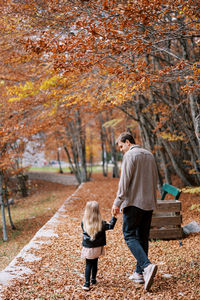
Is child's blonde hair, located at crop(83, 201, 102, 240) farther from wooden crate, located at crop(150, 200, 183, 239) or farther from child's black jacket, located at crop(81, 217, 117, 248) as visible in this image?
wooden crate, located at crop(150, 200, 183, 239)

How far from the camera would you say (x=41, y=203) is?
1825 cm

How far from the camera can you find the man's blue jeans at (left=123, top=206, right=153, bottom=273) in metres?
3.76

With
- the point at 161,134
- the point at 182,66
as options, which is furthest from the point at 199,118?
the point at 161,134

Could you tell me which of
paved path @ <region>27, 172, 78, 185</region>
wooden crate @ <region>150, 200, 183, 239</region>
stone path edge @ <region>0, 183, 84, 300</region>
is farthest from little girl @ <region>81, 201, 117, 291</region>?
paved path @ <region>27, 172, 78, 185</region>

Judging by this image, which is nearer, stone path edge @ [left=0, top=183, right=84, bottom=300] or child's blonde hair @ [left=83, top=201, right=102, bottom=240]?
child's blonde hair @ [left=83, top=201, right=102, bottom=240]

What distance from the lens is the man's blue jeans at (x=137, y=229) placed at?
3762 mm

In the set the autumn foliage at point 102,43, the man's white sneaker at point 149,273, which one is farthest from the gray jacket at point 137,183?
the autumn foliage at point 102,43

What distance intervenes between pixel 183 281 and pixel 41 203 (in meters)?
15.0

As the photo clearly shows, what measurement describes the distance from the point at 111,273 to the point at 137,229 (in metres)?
1.08

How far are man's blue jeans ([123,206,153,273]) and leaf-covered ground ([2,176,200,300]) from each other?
1.45 ft

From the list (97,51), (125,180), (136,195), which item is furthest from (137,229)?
(97,51)

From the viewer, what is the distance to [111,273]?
4.60 metres

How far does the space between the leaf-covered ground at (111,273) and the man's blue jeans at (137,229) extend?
0.44 m

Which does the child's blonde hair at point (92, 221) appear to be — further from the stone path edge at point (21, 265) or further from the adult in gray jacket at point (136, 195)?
the stone path edge at point (21, 265)
